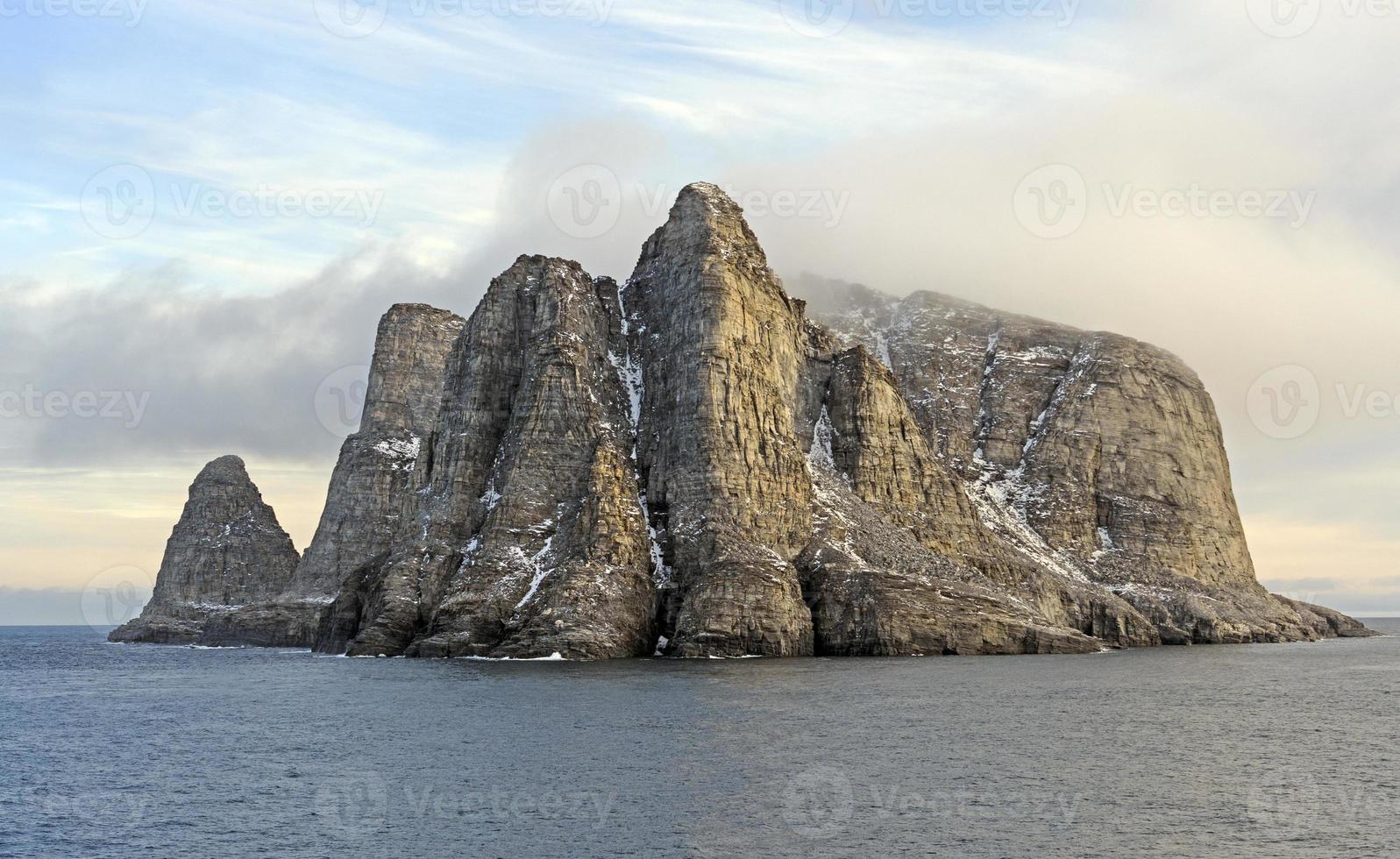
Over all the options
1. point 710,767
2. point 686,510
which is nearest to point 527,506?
point 686,510

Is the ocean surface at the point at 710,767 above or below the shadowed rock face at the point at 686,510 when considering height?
below

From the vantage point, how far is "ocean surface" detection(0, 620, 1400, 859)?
50219 millimetres

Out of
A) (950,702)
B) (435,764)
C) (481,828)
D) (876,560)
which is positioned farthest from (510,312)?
(481,828)

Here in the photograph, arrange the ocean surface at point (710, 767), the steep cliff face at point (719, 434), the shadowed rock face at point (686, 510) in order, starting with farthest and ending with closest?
the shadowed rock face at point (686, 510) < the steep cliff face at point (719, 434) < the ocean surface at point (710, 767)

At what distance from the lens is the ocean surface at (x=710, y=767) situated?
5022cm

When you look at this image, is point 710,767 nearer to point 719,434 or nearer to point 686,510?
point 686,510

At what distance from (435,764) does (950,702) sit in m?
40.9

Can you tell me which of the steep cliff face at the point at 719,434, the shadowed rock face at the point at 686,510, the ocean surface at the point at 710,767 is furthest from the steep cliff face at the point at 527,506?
Result: the ocean surface at the point at 710,767

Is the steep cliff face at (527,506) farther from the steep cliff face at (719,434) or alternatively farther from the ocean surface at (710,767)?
the ocean surface at (710,767)

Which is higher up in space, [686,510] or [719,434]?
[719,434]

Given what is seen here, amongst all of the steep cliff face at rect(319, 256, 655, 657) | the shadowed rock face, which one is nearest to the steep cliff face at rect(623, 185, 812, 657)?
the shadowed rock face

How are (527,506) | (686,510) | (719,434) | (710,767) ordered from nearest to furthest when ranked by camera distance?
(710,767), (527,506), (686,510), (719,434)

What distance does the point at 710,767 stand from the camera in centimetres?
6512

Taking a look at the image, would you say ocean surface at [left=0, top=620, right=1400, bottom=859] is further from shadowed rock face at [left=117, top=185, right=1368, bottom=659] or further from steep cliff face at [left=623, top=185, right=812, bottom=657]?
shadowed rock face at [left=117, top=185, right=1368, bottom=659]
